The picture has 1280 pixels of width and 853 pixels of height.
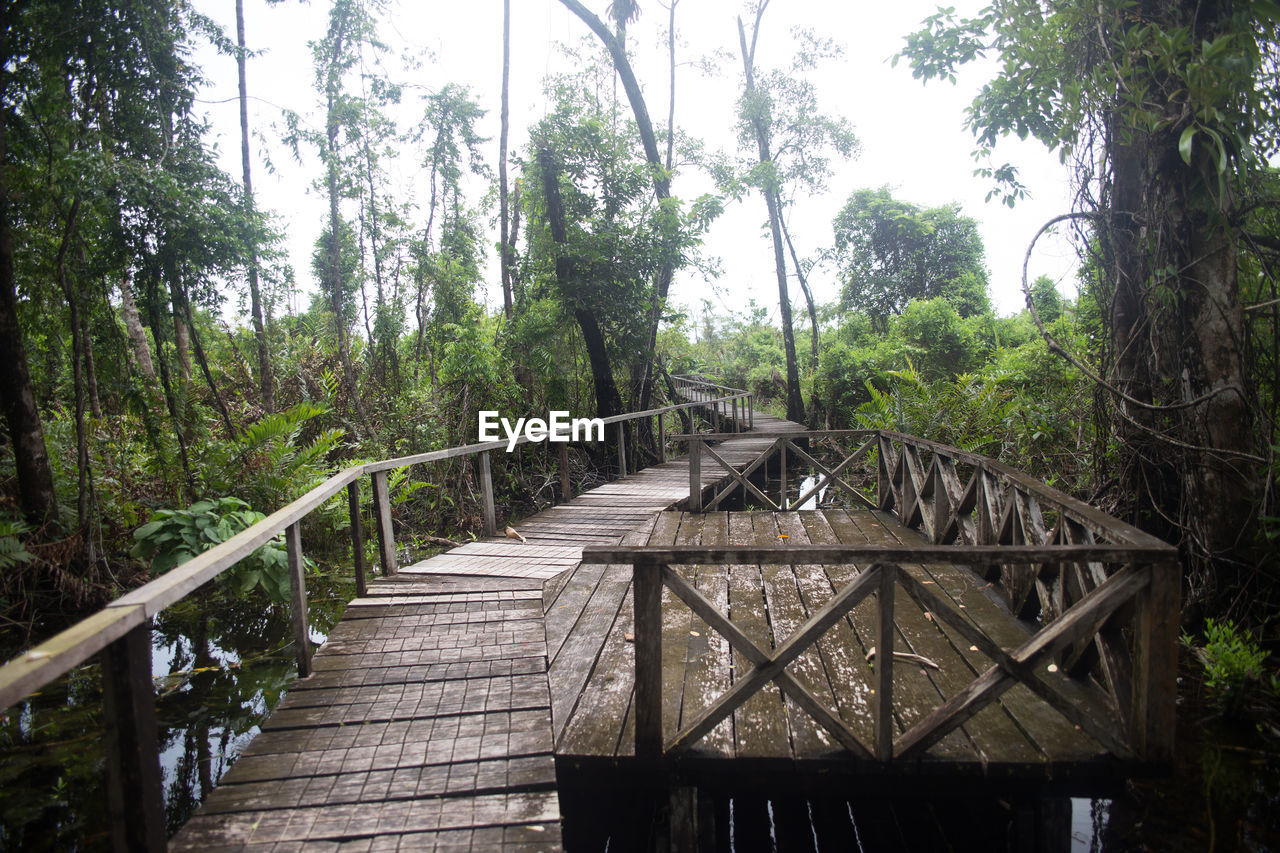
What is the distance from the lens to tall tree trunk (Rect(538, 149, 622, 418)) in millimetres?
10648

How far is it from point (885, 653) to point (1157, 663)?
994mm

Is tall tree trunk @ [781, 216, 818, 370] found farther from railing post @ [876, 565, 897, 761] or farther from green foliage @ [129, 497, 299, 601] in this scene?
railing post @ [876, 565, 897, 761]

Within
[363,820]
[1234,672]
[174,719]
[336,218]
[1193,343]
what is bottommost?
A: [174,719]

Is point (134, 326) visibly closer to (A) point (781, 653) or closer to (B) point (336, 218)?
(B) point (336, 218)

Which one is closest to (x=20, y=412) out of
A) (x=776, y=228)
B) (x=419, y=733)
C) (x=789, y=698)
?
(x=419, y=733)

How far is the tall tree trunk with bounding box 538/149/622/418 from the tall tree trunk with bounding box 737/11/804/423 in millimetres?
8653

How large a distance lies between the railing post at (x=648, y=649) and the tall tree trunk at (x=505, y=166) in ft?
30.9

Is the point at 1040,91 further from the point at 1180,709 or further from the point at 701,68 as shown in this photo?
the point at 701,68

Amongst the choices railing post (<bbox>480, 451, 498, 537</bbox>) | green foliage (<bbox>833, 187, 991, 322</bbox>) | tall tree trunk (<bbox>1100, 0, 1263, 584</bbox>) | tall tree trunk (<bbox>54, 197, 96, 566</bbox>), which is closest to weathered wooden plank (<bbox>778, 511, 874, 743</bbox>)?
tall tree trunk (<bbox>1100, 0, 1263, 584</bbox>)

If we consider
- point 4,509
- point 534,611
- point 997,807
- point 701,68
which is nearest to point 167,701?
point 534,611

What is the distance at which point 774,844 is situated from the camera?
3508mm

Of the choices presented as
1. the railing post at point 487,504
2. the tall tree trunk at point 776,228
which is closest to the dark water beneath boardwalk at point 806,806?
the railing post at point 487,504

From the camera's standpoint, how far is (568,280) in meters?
10.6

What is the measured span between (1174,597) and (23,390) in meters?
9.03
